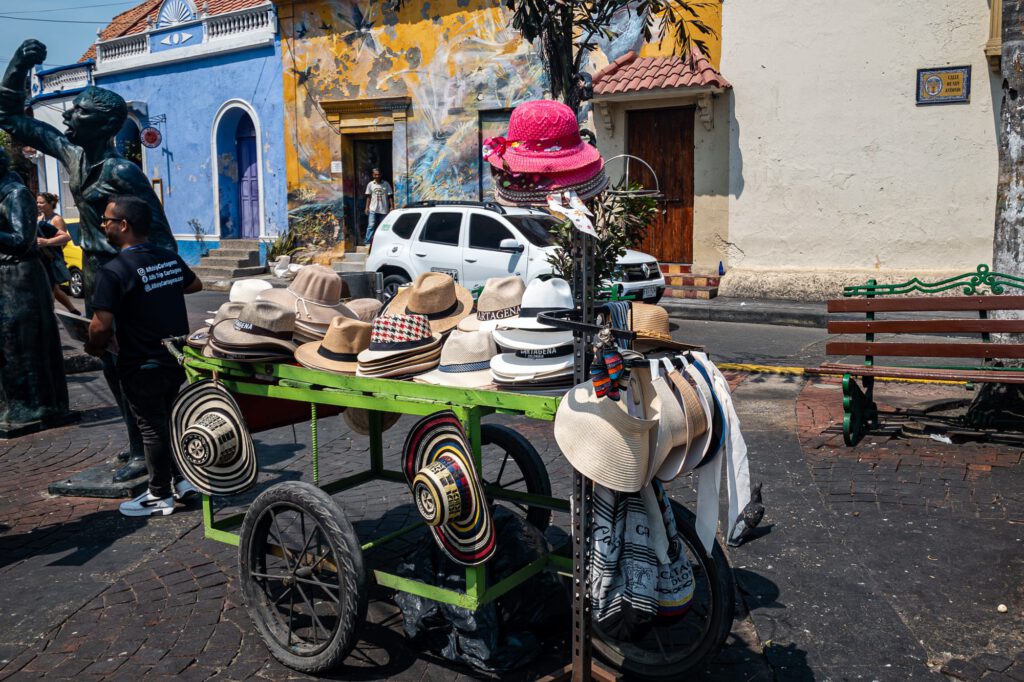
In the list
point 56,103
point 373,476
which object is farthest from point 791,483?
point 56,103

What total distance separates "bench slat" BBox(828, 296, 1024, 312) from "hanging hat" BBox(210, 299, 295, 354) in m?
4.53

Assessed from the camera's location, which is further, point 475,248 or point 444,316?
point 475,248

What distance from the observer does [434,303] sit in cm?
Result: 420

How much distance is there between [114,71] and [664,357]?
2537cm

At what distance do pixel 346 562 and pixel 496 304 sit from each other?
1.30m

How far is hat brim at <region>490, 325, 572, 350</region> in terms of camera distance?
132 inches

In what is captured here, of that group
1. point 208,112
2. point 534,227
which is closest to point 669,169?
point 534,227

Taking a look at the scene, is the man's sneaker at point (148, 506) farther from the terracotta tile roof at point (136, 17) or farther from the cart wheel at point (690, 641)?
the terracotta tile roof at point (136, 17)

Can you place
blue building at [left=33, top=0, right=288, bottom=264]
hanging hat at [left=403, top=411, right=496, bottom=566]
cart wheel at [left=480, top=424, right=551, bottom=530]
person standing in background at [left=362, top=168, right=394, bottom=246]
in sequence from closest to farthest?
hanging hat at [left=403, top=411, right=496, bottom=566]
cart wheel at [left=480, top=424, right=551, bottom=530]
person standing in background at [left=362, top=168, right=394, bottom=246]
blue building at [left=33, top=0, right=288, bottom=264]

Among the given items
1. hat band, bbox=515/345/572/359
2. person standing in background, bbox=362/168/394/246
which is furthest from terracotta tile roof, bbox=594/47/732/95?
hat band, bbox=515/345/572/359

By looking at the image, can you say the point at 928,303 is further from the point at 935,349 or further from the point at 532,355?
the point at 532,355

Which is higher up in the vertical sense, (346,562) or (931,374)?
(931,374)

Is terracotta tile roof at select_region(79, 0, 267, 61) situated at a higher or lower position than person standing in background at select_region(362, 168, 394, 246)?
higher

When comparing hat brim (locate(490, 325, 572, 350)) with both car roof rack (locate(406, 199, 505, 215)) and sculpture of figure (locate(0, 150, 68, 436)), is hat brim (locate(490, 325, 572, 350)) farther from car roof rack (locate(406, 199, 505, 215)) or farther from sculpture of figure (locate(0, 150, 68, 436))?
car roof rack (locate(406, 199, 505, 215))
